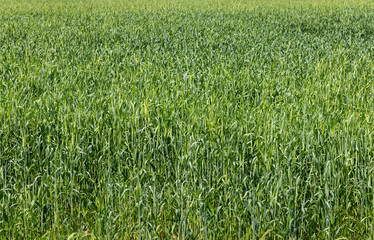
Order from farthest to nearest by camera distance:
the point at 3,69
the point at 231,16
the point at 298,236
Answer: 1. the point at 231,16
2. the point at 3,69
3. the point at 298,236

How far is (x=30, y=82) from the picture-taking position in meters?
7.77

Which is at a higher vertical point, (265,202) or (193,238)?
(265,202)

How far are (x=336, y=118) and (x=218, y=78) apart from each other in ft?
10.2

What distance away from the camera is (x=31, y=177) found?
4605 millimetres

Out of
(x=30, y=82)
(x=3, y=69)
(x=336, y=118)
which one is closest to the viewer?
(x=336, y=118)

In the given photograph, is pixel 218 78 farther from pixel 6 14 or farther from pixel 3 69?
pixel 6 14

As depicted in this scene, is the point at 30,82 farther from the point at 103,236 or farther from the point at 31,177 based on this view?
the point at 103,236

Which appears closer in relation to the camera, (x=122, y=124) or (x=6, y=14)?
(x=122, y=124)

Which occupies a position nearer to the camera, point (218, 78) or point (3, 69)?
point (218, 78)

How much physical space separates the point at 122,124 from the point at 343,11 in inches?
680

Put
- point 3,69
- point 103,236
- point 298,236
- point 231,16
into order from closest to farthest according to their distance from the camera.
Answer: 1. point 103,236
2. point 298,236
3. point 3,69
4. point 231,16

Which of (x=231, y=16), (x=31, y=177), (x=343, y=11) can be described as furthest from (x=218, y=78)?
(x=343, y=11)

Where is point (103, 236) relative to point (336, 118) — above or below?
below

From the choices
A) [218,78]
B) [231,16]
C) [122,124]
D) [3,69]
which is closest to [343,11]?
[231,16]
